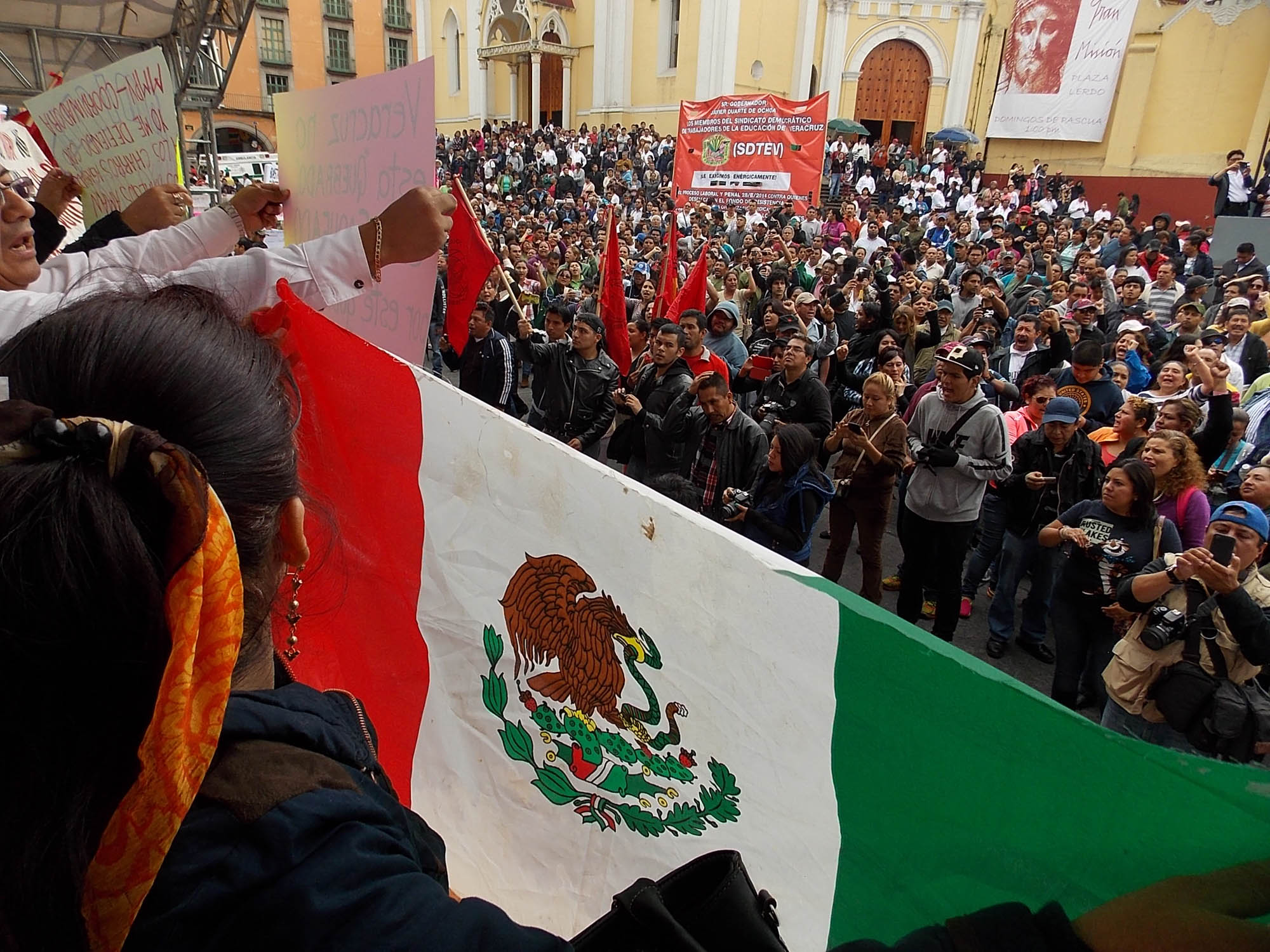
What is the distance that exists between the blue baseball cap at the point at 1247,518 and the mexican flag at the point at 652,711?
2.35 m

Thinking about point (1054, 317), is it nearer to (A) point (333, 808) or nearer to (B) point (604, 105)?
(A) point (333, 808)

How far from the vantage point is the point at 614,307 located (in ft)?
19.1

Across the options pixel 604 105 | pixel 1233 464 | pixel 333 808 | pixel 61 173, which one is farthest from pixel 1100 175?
pixel 333 808

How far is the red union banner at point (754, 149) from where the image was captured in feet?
30.9

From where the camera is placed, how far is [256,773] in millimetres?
672

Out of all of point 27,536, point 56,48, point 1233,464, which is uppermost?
point 56,48

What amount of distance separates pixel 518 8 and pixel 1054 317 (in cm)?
2991

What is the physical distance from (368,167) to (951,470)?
2.99 meters

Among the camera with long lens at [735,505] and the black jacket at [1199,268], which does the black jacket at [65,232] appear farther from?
the black jacket at [1199,268]

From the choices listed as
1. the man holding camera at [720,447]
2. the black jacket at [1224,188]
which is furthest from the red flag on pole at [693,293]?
the black jacket at [1224,188]

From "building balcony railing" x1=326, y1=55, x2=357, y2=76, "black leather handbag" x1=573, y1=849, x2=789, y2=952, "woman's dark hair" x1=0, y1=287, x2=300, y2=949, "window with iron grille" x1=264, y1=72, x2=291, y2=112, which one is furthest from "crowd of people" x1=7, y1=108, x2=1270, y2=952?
"building balcony railing" x1=326, y1=55, x2=357, y2=76

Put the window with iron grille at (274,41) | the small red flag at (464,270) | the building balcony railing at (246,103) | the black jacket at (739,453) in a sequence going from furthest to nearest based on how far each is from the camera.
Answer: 1. the window with iron grille at (274,41)
2. the building balcony railing at (246,103)
3. the black jacket at (739,453)
4. the small red flag at (464,270)

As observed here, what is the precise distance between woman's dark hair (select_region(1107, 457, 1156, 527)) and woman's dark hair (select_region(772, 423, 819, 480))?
4.04 feet

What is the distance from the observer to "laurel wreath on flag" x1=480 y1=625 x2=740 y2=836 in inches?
48.9
